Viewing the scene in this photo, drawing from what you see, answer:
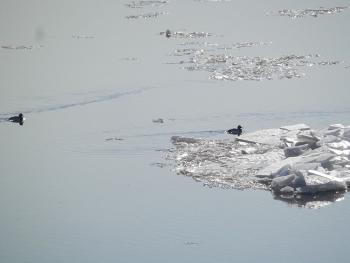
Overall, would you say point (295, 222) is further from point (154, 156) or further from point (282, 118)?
point (282, 118)

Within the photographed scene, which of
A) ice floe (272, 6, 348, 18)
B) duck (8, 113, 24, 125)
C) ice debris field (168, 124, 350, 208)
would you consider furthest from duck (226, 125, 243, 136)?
ice floe (272, 6, 348, 18)

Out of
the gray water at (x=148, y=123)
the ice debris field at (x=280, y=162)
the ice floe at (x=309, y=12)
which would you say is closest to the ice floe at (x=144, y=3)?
the gray water at (x=148, y=123)

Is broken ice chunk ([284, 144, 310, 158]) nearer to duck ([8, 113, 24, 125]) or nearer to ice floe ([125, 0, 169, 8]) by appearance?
duck ([8, 113, 24, 125])

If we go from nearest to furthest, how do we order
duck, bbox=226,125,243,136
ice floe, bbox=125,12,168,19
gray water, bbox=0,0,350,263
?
gray water, bbox=0,0,350,263
duck, bbox=226,125,243,136
ice floe, bbox=125,12,168,19

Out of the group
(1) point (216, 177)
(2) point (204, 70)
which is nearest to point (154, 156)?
(1) point (216, 177)

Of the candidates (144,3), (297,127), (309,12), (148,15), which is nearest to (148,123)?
(297,127)

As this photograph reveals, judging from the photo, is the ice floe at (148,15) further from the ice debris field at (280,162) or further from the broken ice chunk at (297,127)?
the broken ice chunk at (297,127)

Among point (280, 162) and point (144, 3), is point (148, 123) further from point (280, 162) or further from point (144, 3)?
point (144, 3)
